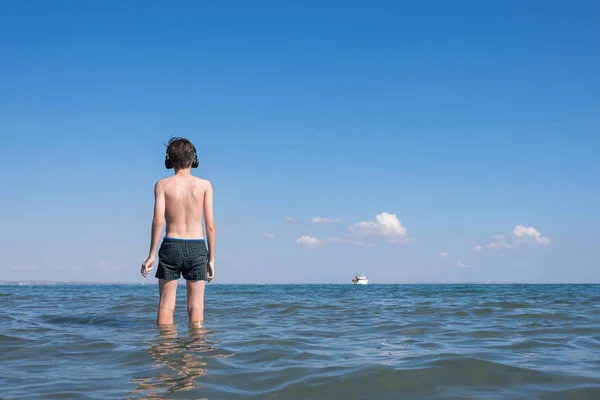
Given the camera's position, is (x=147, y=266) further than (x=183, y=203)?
No

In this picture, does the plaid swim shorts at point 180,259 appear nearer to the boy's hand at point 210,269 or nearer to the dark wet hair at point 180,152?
the boy's hand at point 210,269

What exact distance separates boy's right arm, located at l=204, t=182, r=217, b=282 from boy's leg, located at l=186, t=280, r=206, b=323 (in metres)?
0.18

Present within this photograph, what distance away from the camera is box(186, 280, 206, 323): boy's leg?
6.56 metres

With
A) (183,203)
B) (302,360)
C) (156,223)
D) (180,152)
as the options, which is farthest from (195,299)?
(302,360)

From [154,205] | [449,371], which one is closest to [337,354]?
[449,371]

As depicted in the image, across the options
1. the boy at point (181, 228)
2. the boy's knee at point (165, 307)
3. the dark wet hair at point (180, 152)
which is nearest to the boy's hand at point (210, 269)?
the boy at point (181, 228)

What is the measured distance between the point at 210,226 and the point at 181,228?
393mm

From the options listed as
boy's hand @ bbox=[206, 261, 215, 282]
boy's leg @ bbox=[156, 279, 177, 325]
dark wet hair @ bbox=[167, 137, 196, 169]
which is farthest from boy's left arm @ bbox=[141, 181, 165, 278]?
boy's hand @ bbox=[206, 261, 215, 282]

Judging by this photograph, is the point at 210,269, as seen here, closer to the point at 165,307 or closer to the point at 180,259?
the point at 180,259

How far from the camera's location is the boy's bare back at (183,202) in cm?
636

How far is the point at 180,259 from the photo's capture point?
20.8ft

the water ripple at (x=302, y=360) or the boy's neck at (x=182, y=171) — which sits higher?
the boy's neck at (x=182, y=171)

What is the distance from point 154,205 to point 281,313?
4683 mm

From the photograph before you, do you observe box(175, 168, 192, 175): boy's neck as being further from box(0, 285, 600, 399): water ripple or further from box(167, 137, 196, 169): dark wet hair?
box(0, 285, 600, 399): water ripple
